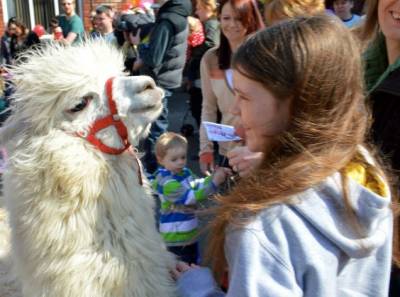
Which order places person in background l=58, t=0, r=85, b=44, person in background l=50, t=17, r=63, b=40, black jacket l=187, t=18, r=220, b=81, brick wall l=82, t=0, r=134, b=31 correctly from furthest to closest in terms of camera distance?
brick wall l=82, t=0, r=134, b=31
person in background l=58, t=0, r=85, b=44
person in background l=50, t=17, r=63, b=40
black jacket l=187, t=18, r=220, b=81

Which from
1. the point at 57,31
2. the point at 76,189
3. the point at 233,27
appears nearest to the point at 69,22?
the point at 57,31

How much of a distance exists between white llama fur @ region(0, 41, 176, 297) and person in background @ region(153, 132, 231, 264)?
0.95 meters

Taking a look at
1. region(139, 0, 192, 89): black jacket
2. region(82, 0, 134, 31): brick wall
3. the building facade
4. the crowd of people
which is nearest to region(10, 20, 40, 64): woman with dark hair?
the building facade

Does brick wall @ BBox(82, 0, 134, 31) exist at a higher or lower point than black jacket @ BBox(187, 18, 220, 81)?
lower

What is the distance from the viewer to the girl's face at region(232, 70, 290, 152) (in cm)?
99

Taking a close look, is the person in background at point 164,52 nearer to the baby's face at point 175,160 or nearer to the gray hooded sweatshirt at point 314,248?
the baby's face at point 175,160

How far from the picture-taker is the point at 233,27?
277cm

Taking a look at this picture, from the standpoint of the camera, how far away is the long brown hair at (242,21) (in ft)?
9.12

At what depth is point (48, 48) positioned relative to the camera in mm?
1577

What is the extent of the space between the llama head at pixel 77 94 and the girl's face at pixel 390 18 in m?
0.70

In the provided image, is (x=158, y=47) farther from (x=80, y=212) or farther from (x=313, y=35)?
(x=313, y=35)

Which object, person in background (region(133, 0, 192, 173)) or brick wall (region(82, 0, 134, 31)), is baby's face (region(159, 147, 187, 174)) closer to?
person in background (region(133, 0, 192, 173))

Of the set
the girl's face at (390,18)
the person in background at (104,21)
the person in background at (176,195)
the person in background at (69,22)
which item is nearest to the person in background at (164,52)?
the person in background at (176,195)

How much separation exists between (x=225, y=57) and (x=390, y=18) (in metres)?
1.40
